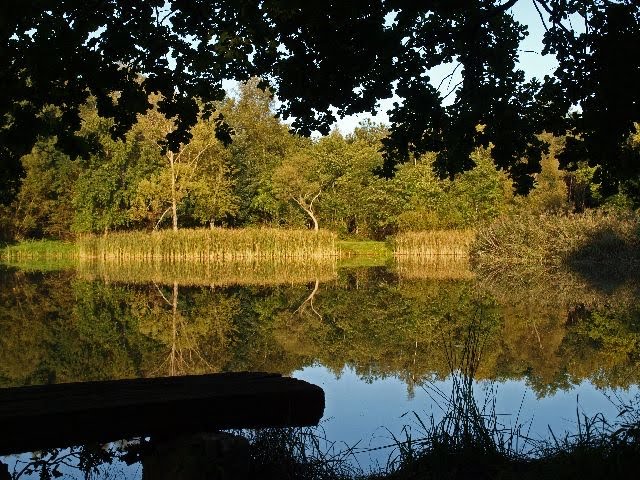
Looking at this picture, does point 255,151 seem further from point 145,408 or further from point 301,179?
point 145,408

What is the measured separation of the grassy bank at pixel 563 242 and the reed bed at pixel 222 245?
6.87m

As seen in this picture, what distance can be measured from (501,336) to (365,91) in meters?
6.92

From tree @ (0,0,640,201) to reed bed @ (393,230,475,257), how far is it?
2644cm

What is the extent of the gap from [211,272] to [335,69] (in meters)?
19.7

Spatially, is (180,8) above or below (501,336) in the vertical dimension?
above

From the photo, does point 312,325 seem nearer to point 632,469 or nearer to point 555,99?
point 555,99

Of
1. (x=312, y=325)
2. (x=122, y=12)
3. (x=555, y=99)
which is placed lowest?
(x=312, y=325)

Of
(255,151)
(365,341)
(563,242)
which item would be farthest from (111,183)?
(365,341)

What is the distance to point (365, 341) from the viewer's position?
1074cm

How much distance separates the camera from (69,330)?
39.3 ft

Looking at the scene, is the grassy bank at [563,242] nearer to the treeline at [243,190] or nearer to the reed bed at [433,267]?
the reed bed at [433,267]

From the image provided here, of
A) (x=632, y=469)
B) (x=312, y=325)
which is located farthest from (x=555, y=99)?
(x=312, y=325)

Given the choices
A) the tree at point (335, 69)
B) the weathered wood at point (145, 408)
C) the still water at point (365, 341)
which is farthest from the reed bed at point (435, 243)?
the weathered wood at point (145, 408)

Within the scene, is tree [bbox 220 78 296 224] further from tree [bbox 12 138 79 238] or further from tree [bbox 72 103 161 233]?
tree [bbox 12 138 79 238]
